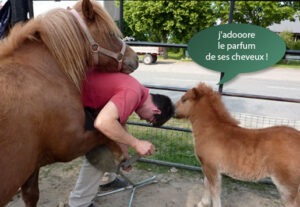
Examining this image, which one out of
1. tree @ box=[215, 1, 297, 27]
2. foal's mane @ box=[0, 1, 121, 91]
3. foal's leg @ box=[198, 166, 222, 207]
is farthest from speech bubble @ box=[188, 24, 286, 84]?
tree @ box=[215, 1, 297, 27]

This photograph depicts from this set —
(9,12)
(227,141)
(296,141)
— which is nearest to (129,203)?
(227,141)

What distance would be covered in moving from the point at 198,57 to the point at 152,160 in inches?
55.1

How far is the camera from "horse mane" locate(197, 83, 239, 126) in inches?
103

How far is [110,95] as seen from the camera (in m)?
2.05

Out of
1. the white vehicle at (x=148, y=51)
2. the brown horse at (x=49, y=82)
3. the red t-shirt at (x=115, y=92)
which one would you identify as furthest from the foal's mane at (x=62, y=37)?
the white vehicle at (x=148, y=51)

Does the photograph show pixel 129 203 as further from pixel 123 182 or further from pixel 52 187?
pixel 52 187

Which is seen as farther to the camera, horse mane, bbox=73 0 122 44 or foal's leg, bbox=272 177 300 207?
foal's leg, bbox=272 177 300 207

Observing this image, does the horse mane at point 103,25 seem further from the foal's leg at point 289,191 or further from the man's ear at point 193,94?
the foal's leg at point 289,191

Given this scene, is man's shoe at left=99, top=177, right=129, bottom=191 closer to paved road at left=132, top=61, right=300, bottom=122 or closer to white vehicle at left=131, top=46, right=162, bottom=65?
paved road at left=132, top=61, right=300, bottom=122

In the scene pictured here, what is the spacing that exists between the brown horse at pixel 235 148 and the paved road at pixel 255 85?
2.02ft

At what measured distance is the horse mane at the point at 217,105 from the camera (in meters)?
2.62

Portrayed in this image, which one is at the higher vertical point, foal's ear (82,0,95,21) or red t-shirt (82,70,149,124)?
foal's ear (82,0,95,21)

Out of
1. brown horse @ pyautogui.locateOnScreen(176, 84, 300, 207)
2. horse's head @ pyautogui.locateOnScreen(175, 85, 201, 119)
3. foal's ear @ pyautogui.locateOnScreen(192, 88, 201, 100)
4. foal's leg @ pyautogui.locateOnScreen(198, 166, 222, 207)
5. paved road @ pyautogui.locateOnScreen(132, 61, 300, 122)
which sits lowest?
paved road @ pyautogui.locateOnScreen(132, 61, 300, 122)

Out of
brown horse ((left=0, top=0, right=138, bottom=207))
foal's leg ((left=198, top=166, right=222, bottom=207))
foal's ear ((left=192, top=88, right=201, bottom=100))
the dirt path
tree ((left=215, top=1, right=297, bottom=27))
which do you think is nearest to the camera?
brown horse ((left=0, top=0, right=138, bottom=207))
